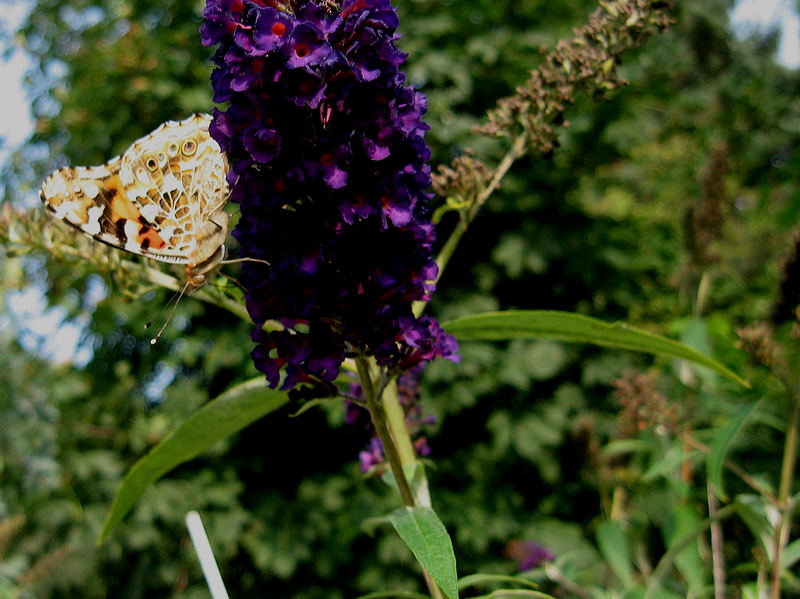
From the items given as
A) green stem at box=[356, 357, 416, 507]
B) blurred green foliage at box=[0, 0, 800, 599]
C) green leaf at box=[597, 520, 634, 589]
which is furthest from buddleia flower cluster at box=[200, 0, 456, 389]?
blurred green foliage at box=[0, 0, 800, 599]

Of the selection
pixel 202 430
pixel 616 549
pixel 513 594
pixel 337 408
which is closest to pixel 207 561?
pixel 202 430

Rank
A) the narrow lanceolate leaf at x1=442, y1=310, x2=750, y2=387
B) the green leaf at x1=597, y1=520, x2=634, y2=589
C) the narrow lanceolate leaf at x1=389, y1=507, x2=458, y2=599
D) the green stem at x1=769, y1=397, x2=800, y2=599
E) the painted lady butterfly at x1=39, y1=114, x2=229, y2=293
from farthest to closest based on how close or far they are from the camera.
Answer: the green leaf at x1=597, y1=520, x2=634, y2=589 → the green stem at x1=769, y1=397, x2=800, y2=599 → the painted lady butterfly at x1=39, y1=114, x2=229, y2=293 → the narrow lanceolate leaf at x1=442, y1=310, x2=750, y2=387 → the narrow lanceolate leaf at x1=389, y1=507, x2=458, y2=599

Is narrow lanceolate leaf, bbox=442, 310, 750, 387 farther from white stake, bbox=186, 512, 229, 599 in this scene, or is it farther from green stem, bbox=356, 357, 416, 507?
white stake, bbox=186, 512, 229, 599

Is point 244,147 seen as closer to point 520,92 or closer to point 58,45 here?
point 520,92

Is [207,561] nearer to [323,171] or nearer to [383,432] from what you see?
[383,432]

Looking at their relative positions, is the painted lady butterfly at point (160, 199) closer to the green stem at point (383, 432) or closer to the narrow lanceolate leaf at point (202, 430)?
the narrow lanceolate leaf at point (202, 430)

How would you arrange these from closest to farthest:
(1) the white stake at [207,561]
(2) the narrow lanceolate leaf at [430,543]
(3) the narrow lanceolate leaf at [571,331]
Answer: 1. (2) the narrow lanceolate leaf at [430,543]
2. (1) the white stake at [207,561]
3. (3) the narrow lanceolate leaf at [571,331]

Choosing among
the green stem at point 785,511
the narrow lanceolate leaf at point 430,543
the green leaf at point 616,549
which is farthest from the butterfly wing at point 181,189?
the green leaf at point 616,549

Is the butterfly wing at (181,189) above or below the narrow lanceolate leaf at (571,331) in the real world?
above
